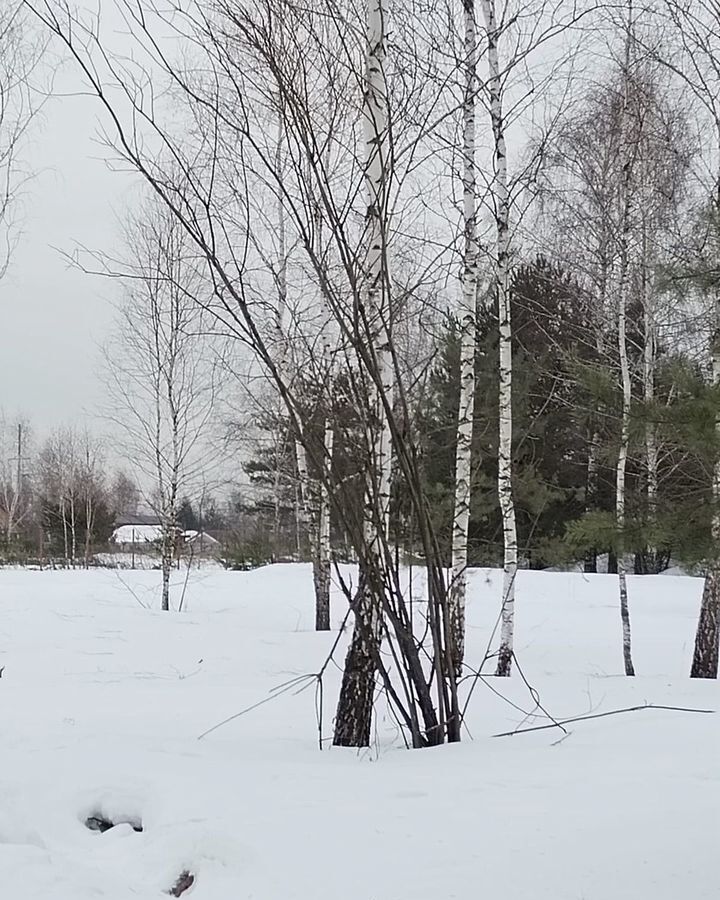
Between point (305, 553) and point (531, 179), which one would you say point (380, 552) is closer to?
point (531, 179)

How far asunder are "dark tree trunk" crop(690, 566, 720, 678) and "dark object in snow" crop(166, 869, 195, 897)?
5.93 metres

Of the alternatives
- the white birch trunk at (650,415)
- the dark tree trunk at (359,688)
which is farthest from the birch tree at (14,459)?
the dark tree trunk at (359,688)

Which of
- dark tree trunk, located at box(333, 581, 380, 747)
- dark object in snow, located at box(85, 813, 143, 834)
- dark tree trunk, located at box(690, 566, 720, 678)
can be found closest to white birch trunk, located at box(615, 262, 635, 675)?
dark tree trunk, located at box(690, 566, 720, 678)

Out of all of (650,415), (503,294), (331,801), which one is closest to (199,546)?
(503,294)

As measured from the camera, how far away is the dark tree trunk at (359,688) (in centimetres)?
366

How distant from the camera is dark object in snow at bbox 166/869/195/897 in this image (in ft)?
6.93

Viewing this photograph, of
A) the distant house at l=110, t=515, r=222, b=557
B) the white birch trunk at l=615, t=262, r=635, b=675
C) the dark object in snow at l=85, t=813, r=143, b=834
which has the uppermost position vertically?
the white birch trunk at l=615, t=262, r=635, b=675

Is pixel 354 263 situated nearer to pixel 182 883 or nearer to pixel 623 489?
pixel 182 883

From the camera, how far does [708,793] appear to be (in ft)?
8.54

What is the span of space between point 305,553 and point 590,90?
1210 centimetres

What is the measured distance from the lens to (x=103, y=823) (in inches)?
107

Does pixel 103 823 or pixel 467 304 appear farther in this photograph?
pixel 467 304

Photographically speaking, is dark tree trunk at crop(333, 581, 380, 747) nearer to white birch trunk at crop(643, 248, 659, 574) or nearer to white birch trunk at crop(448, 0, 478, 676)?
white birch trunk at crop(448, 0, 478, 676)

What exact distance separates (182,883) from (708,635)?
242 inches
